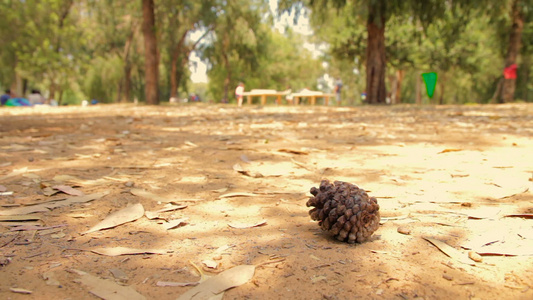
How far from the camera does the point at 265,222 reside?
180 cm

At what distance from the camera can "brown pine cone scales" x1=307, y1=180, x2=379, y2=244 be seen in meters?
1.57

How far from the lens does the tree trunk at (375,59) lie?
1210cm

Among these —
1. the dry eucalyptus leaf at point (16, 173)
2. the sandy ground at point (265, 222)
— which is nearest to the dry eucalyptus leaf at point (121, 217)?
the sandy ground at point (265, 222)

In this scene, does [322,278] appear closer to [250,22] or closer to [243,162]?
[243,162]

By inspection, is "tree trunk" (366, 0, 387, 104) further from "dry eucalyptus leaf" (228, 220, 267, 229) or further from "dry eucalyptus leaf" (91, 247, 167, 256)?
"dry eucalyptus leaf" (91, 247, 167, 256)

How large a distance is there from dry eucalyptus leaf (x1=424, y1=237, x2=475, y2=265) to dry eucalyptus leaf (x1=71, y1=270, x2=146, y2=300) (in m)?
1.05

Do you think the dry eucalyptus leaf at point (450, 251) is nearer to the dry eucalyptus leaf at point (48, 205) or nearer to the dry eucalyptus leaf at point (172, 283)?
the dry eucalyptus leaf at point (172, 283)

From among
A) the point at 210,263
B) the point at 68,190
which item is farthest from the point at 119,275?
the point at 68,190

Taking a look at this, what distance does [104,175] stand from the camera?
2645mm

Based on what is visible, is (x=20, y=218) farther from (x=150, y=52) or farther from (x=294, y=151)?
(x=150, y=52)

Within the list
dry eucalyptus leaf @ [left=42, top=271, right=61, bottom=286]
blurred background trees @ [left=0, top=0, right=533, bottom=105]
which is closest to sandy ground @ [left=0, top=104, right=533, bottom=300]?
dry eucalyptus leaf @ [left=42, top=271, right=61, bottom=286]

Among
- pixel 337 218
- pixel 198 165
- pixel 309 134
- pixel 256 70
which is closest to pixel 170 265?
pixel 337 218

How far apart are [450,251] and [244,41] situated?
24717mm

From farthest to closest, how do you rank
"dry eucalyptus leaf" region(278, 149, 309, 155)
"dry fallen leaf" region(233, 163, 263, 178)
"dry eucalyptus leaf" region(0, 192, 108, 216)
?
1. "dry eucalyptus leaf" region(278, 149, 309, 155)
2. "dry fallen leaf" region(233, 163, 263, 178)
3. "dry eucalyptus leaf" region(0, 192, 108, 216)
